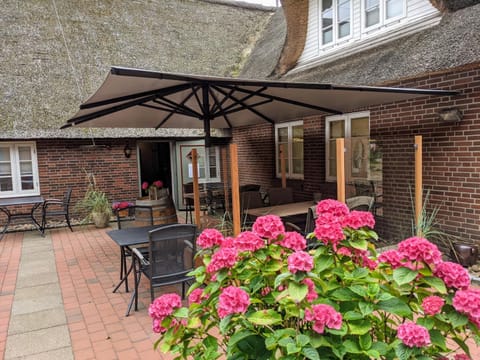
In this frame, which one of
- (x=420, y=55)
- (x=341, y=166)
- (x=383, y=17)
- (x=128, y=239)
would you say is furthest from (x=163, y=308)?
(x=383, y=17)

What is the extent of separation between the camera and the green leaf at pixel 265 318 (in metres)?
1.29

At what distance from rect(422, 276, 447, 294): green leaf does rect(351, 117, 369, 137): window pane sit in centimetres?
542

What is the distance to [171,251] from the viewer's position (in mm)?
3506

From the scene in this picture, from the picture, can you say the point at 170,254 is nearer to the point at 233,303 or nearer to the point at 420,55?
the point at 233,303

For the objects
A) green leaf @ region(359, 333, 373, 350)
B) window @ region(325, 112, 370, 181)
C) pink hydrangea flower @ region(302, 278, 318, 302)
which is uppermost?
window @ region(325, 112, 370, 181)

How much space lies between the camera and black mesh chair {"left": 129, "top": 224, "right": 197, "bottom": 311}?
11.2ft

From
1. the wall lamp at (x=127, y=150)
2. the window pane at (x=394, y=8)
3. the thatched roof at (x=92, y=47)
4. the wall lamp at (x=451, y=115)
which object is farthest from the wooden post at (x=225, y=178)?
the wall lamp at (x=127, y=150)

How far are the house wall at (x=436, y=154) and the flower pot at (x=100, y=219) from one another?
520 cm

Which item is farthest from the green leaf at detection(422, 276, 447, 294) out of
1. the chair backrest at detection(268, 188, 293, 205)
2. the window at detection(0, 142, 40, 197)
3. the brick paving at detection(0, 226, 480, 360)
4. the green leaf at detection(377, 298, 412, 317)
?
the window at detection(0, 142, 40, 197)

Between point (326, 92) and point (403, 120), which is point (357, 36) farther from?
point (326, 92)

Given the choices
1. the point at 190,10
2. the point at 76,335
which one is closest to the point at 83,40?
the point at 190,10

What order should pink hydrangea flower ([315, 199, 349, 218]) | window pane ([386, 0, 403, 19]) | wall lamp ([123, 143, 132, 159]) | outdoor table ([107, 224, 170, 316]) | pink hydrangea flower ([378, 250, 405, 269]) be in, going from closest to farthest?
pink hydrangea flower ([378, 250, 405, 269]) → pink hydrangea flower ([315, 199, 349, 218]) → outdoor table ([107, 224, 170, 316]) → window pane ([386, 0, 403, 19]) → wall lamp ([123, 143, 132, 159])

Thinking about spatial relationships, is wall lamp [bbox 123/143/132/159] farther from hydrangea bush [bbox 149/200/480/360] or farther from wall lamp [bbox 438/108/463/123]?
hydrangea bush [bbox 149/200/480/360]

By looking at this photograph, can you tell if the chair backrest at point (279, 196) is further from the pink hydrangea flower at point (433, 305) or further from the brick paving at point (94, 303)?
the pink hydrangea flower at point (433, 305)
